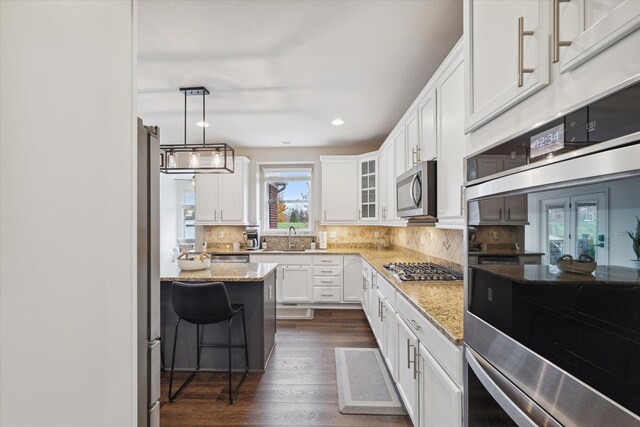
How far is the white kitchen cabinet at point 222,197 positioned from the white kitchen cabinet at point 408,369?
11.7 ft

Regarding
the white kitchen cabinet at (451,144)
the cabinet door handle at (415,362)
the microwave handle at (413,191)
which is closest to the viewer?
the cabinet door handle at (415,362)

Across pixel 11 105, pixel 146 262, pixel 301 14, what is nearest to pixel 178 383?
pixel 146 262

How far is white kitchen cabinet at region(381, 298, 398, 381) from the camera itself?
2.29m

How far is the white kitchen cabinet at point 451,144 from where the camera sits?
1812 mm

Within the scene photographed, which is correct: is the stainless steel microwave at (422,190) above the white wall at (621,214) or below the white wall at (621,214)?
above

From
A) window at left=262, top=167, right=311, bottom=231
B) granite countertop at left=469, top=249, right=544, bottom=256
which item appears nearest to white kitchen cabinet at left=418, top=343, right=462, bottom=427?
granite countertop at left=469, top=249, right=544, bottom=256

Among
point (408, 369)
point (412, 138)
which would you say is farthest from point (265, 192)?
point (408, 369)

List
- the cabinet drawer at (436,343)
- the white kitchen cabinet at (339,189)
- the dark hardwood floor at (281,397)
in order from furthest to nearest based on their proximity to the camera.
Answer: the white kitchen cabinet at (339,189) → the dark hardwood floor at (281,397) → the cabinet drawer at (436,343)

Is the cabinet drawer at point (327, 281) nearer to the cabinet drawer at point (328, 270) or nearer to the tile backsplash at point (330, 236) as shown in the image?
the cabinet drawer at point (328, 270)

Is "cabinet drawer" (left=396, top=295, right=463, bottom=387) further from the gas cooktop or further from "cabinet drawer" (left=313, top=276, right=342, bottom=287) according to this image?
"cabinet drawer" (left=313, top=276, right=342, bottom=287)

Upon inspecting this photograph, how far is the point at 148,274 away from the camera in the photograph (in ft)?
4.30

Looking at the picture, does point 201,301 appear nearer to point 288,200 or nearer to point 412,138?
point 412,138

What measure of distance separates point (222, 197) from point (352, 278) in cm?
244

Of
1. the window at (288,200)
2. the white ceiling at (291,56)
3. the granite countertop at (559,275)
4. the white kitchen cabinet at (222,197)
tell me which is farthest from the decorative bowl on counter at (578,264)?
the window at (288,200)
